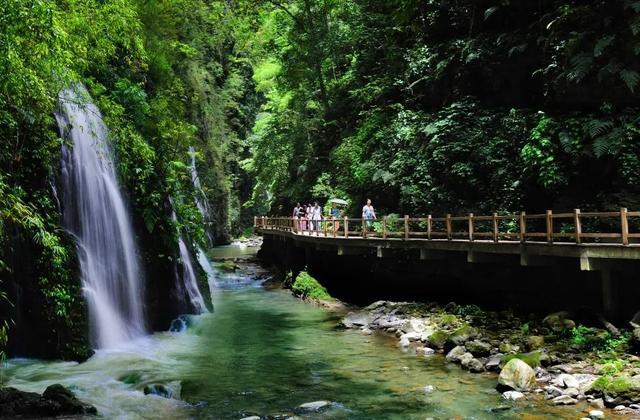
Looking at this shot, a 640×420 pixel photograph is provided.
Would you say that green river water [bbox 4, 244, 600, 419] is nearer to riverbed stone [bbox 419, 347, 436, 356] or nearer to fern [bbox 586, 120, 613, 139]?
riverbed stone [bbox 419, 347, 436, 356]

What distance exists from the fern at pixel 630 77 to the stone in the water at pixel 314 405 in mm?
11564

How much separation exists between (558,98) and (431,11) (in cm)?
981

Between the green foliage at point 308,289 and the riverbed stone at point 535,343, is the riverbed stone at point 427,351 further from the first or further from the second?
the green foliage at point 308,289

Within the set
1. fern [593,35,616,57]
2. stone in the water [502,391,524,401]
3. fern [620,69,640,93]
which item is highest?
fern [593,35,616,57]

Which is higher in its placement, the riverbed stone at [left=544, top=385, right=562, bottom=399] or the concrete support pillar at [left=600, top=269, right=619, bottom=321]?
the concrete support pillar at [left=600, top=269, right=619, bottom=321]

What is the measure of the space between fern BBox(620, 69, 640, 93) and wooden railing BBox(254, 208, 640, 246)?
3.58 m

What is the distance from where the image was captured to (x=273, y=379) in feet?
37.3

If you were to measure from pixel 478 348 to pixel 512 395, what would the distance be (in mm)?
2675

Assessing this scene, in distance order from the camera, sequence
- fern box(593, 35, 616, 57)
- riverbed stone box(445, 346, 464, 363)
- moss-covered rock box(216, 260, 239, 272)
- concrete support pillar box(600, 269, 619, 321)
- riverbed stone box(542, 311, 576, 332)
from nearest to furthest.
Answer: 1. riverbed stone box(445, 346, 464, 363)
2. concrete support pillar box(600, 269, 619, 321)
3. riverbed stone box(542, 311, 576, 332)
4. fern box(593, 35, 616, 57)
5. moss-covered rock box(216, 260, 239, 272)

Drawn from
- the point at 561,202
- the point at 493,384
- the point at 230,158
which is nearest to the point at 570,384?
the point at 493,384

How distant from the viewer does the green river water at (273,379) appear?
30.2ft

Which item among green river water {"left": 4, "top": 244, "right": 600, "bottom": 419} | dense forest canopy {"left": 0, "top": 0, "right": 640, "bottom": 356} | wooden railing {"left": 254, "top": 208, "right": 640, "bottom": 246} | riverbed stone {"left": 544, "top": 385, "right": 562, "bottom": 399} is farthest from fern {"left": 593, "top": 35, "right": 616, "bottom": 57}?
riverbed stone {"left": 544, "top": 385, "right": 562, "bottom": 399}

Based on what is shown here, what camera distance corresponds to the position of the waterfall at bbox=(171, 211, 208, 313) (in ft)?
61.2

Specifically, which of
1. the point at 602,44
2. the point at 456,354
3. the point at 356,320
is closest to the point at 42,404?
the point at 456,354
